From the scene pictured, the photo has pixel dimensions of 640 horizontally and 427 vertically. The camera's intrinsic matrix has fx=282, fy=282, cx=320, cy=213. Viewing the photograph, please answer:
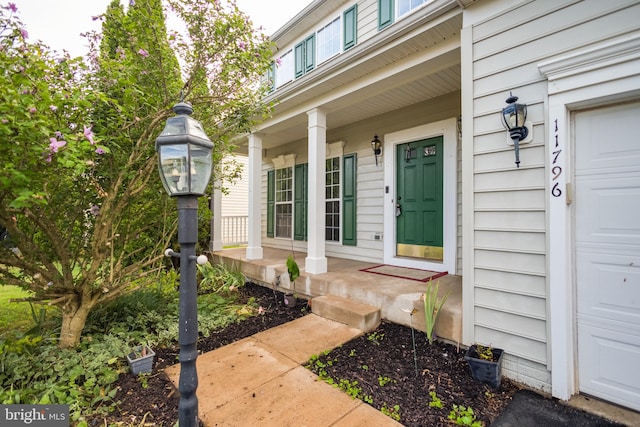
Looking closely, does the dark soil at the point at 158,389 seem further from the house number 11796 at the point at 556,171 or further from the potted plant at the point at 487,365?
the house number 11796 at the point at 556,171

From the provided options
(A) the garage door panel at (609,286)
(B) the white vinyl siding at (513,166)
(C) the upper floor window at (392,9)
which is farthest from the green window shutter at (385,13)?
(A) the garage door panel at (609,286)

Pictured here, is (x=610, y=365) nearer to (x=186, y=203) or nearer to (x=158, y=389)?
(x=186, y=203)

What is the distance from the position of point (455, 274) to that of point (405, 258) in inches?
30.4

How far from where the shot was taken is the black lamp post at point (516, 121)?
6.81ft

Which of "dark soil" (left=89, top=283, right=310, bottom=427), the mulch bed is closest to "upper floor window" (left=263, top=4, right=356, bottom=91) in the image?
"dark soil" (left=89, top=283, right=310, bottom=427)

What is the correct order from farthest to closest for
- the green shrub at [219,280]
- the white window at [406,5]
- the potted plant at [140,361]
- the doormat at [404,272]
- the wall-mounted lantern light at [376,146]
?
1. the wall-mounted lantern light at [376,146]
2. the green shrub at [219,280]
3. the white window at [406,5]
4. the doormat at [404,272]
5. the potted plant at [140,361]

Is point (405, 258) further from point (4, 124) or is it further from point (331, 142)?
point (4, 124)

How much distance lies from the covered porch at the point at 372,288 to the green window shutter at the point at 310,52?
387 centimetres

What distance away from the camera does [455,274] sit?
3721mm

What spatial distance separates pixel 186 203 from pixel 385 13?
4.52 metres

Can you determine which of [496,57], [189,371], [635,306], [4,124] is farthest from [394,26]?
[189,371]

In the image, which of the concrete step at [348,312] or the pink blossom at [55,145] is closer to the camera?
the pink blossom at [55,145]

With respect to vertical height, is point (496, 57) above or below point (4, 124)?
above

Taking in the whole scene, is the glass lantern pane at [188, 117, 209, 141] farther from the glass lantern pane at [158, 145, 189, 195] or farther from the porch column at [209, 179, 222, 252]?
the porch column at [209, 179, 222, 252]
